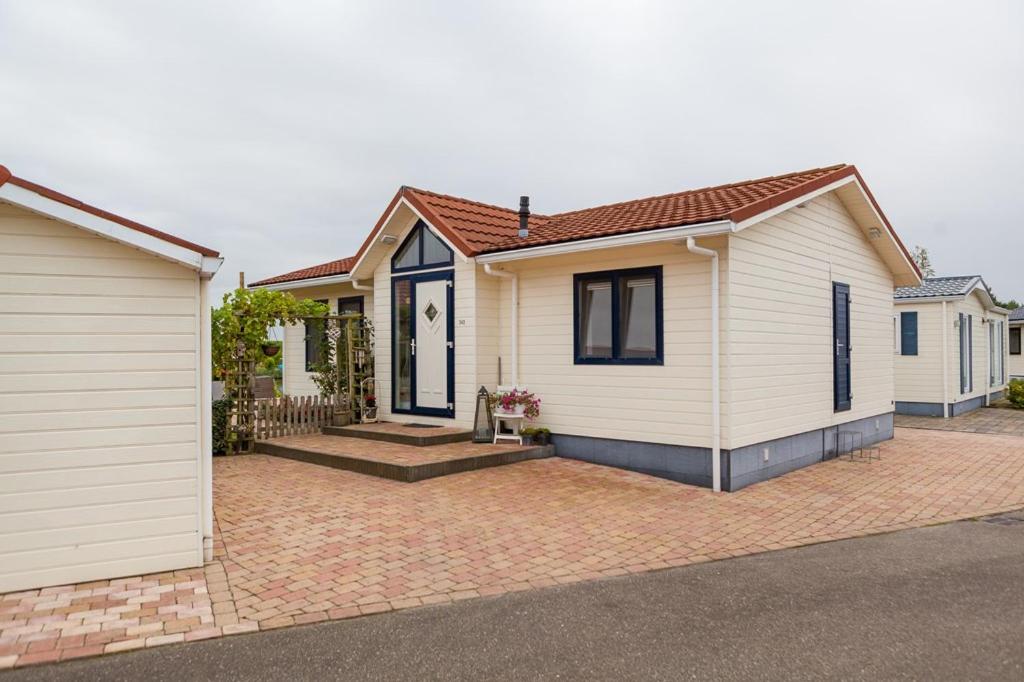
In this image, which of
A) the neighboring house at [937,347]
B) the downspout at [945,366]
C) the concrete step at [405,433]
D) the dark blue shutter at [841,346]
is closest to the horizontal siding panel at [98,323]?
the concrete step at [405,433]

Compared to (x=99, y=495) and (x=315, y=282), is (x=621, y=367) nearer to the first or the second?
(x=99, y=495)

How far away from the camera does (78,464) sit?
14.3 ft

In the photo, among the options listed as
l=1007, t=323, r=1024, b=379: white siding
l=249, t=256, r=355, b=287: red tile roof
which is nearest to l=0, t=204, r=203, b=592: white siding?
l=249, t=256, r=355, b=287: red tile roof

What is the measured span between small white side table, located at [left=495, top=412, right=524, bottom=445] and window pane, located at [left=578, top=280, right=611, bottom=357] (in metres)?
1.40

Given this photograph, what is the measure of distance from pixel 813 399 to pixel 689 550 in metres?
5.07

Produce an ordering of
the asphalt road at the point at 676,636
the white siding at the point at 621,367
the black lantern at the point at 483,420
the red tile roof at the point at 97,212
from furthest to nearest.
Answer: the black lantern at the point at 483,420, the white siding at the point at 621,367, the red tile roof at the point at 97,212, the asphalt road at the point at 676,636

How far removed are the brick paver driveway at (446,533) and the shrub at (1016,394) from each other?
10756 mm

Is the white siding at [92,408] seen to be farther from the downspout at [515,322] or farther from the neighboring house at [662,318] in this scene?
the downspout at [515,322]

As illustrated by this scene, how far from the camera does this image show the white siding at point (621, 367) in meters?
7.57

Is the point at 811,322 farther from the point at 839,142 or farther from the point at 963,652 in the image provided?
the point at 839,142

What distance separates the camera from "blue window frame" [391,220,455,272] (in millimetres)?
10337

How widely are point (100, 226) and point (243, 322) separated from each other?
235 inches

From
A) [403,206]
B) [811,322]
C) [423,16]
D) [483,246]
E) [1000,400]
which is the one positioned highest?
[423,16]

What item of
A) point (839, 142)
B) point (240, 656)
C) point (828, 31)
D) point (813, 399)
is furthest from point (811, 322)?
point (839, 142)
